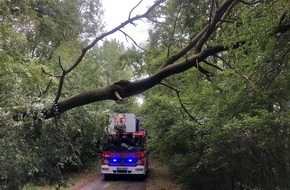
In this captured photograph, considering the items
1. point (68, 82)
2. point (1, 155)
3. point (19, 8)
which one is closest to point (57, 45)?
point (68, 82)

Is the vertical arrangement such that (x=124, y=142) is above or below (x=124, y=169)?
above

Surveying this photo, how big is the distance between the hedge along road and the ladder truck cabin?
1.61ft

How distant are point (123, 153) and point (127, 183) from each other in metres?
1.52

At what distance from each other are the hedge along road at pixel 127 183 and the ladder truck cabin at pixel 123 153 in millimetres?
492

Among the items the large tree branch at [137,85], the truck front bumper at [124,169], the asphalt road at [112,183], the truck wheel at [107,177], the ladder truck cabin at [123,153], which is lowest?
the asphalt road at [112,183]

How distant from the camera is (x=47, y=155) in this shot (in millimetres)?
8648

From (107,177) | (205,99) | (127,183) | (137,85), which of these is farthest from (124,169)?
(137,85)

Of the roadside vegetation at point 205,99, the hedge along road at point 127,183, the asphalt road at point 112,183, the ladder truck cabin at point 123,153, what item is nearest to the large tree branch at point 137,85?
the roadside vegetation at point 205,99

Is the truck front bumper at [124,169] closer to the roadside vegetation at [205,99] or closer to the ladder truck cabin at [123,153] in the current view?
the ladder truck cabin at [123,153]

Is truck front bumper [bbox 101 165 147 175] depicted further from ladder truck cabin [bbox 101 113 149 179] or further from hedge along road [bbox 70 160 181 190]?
hedge along road [bbox 70 160 181 190]

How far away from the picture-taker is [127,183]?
18.3 metres

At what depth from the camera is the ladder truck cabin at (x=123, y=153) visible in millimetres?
18484

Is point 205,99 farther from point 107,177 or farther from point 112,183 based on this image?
point 107,177

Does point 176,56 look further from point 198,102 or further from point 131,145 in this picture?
point 131,145
